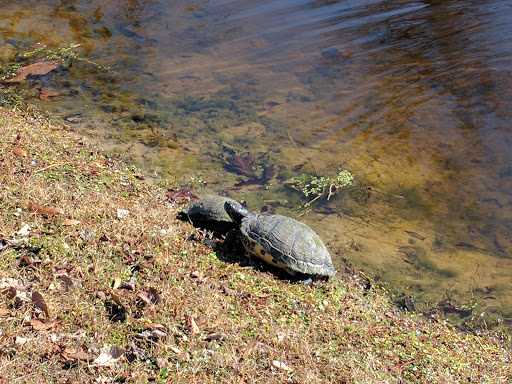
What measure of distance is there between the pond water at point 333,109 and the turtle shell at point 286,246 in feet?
2.84

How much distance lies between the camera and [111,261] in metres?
5.82

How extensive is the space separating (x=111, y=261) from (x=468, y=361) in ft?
14.0

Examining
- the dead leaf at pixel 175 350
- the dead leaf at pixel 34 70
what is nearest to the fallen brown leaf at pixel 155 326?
the dead leaf at pixel 175 350

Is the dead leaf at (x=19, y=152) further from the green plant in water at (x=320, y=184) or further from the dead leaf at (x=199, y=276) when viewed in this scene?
the green plant in water at (x=320, y=184)

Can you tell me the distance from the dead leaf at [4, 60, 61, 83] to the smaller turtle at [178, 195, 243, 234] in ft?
19.9

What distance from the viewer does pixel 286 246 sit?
660cm

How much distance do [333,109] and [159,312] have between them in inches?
286

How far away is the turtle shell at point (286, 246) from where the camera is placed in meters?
6.54

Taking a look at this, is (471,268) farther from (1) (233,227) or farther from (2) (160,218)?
(2) (160,218)

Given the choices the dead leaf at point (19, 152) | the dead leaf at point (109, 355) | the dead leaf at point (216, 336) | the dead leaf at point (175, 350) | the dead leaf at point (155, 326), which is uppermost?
the dead leaf at point (19, 152)

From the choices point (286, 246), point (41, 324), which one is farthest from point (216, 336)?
point (286, 246)

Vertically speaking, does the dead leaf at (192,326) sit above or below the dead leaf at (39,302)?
below

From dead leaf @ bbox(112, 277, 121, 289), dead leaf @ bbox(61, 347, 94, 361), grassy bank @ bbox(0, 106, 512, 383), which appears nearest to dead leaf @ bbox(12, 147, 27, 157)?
grassy bank @ bbox(0, 106, 512, 383)

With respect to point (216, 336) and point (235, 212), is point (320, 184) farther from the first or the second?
point (216, 336)
